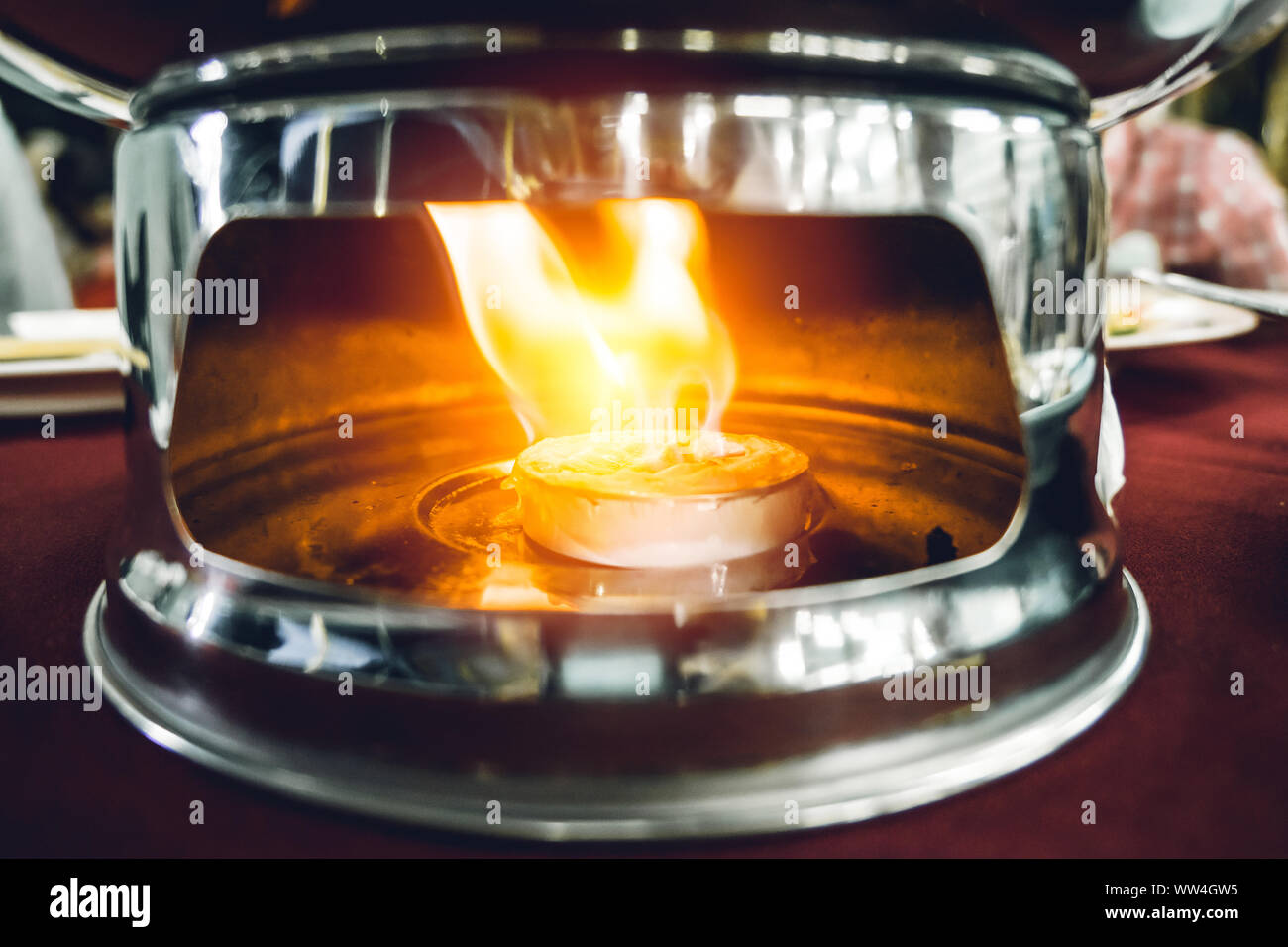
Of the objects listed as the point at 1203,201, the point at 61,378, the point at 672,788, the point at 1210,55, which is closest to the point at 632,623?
the point at 672,788

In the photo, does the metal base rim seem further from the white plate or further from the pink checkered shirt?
the pink checkered shirt

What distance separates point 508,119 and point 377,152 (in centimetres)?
7

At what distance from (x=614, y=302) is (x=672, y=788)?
65cm

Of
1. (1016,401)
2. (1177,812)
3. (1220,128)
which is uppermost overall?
(1220,128)

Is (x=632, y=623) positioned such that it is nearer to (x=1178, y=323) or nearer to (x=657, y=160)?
(x=657, y=160)

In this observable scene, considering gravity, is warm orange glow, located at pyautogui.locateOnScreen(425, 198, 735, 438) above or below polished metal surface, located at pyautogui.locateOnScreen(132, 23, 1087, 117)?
below

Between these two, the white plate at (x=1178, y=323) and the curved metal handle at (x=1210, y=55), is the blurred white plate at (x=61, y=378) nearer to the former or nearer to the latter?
the curved metal handle at (x=1210, y=55)

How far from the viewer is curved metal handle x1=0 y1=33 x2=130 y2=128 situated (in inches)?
23.6

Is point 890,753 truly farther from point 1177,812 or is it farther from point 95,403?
point 95,403

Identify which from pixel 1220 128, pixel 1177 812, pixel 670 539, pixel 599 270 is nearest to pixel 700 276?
pixel 599 270

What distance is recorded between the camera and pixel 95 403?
47.6 inches

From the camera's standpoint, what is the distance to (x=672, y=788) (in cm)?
47

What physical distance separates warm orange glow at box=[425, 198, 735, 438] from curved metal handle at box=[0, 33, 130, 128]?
0.25 m

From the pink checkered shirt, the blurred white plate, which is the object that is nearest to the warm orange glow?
the blurred white plate
